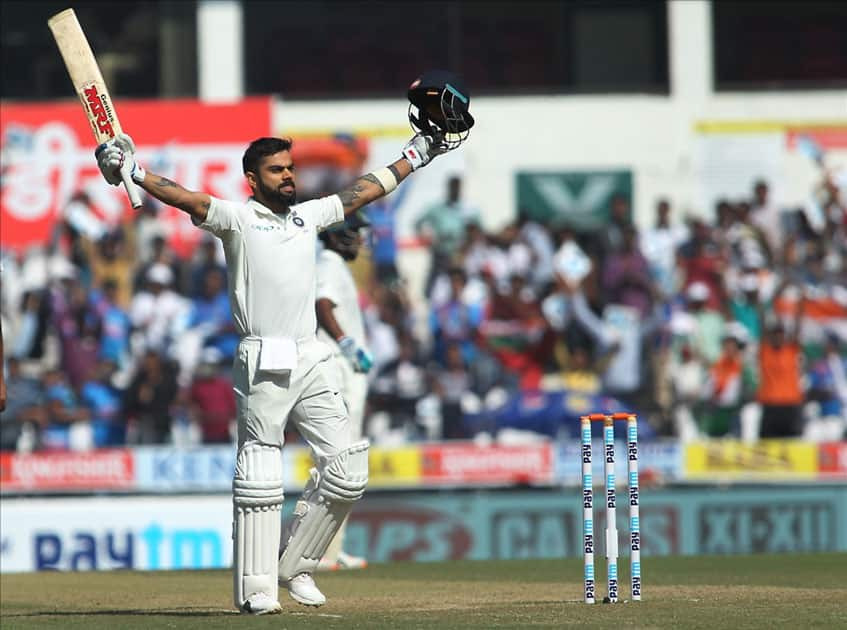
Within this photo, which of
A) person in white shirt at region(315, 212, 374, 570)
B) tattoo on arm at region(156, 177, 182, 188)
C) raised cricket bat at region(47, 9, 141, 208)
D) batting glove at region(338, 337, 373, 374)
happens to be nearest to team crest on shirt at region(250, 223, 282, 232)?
tattoo on arm at region(156, 177, 182, 188)

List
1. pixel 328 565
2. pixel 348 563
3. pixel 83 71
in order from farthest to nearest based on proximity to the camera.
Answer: pixel 348 563
pixel 328 565
pixel 83 71

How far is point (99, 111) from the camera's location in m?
9.40

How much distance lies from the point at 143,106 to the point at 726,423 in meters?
8.23

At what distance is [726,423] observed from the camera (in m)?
20.4

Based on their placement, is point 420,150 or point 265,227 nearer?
point 265,227

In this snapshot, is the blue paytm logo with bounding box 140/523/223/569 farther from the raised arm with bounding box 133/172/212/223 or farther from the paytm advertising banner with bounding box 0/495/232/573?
the raised arm with bounding box 133/172/212/223

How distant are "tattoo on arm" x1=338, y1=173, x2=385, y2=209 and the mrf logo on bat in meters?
1.18

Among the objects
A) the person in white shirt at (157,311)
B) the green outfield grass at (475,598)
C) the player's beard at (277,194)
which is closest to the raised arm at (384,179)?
the player's beard at (277,194)

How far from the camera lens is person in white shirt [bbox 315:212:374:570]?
41.6 feet

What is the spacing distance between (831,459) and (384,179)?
35.1 feet

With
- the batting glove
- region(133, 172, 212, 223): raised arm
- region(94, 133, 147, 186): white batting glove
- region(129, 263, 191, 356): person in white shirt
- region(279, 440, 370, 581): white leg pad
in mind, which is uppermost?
region(94, 133, 147, 186): white batting glove

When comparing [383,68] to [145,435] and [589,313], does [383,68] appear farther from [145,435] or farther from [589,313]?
[145,435]

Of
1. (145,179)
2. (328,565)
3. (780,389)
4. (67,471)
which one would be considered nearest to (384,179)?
(145,179)

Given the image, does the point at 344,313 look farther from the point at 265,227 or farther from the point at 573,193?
the point at 573,193
